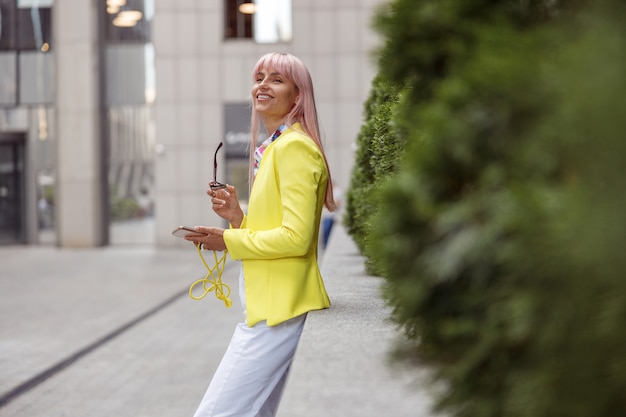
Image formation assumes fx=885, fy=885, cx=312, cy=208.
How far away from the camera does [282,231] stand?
3152mm

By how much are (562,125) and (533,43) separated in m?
0.17

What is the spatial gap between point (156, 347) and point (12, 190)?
22.3 m

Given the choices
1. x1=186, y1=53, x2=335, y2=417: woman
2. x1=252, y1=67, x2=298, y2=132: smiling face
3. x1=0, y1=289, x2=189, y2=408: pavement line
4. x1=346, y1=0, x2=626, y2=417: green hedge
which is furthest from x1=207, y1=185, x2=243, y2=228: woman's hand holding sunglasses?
x1=0, y1=289, x2=189, y2=408: pavement line

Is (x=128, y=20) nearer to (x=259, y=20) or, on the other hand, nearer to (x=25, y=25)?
(x=25, y=25)

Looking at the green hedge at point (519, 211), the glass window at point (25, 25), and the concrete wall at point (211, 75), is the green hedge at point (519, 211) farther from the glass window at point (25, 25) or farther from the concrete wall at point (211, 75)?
the glass window at point (25, 25)

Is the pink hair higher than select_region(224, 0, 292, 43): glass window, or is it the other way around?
select_region(224, 0, 292, 43): glass window

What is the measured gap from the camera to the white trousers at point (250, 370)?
325 cm

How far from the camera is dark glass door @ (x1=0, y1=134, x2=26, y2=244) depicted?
2991 cm

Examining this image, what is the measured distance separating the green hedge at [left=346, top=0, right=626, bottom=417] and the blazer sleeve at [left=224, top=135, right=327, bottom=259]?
1.48 m

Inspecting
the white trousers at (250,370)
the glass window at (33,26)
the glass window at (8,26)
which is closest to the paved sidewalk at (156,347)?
the white trousers at (250,370)

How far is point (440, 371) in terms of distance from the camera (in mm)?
1616

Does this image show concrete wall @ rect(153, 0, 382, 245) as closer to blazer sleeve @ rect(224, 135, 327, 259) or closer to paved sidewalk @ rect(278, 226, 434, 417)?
blazer sleeve @ rect(224, 135, 327, 259)

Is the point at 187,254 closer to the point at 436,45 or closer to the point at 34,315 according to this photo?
the point at 34,315

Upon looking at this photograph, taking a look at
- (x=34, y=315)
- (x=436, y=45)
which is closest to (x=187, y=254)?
(x=34, y=315)
